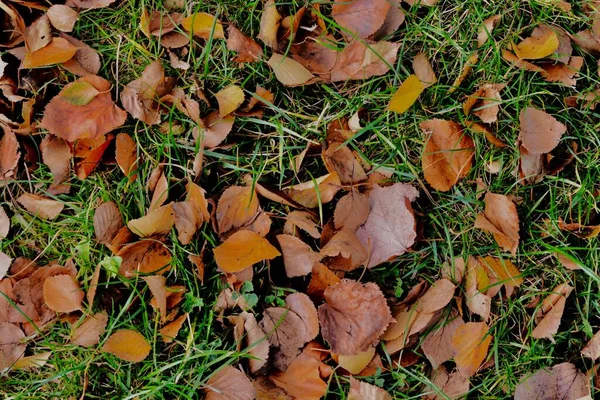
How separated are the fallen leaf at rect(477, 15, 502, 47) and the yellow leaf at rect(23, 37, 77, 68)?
134 centimetres

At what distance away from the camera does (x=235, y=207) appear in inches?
77.4

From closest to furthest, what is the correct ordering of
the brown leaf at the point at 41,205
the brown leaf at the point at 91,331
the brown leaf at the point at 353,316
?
the brown leaf at the point at 353,316 → the brown leaf at the point at 91,331 → the brown leaf at the point at 41,205

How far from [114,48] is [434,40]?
108 cm

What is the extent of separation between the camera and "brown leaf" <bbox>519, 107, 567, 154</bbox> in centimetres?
195

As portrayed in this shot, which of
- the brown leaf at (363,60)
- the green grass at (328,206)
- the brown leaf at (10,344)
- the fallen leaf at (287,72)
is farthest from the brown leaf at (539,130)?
the brown leaf at (10,344)

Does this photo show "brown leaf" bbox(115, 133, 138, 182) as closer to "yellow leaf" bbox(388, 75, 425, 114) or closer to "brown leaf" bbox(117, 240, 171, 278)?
"brown leaf" bbox(117, 240, 171, 278)

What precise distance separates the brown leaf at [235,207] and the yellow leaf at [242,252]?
0.05 meters

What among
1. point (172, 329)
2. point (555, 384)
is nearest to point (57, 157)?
point (172, 329)

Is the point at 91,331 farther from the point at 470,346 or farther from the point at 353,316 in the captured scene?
the point at 470,346

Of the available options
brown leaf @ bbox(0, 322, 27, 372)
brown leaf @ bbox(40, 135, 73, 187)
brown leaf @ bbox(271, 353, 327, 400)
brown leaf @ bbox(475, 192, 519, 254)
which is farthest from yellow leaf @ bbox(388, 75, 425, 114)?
brown leaf @ bbox(0, 322, 27, 372)

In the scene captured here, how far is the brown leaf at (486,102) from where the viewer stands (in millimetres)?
2002

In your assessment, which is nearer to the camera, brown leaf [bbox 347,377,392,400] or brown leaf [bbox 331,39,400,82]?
brown leaf [bbox 347,377,392,400]

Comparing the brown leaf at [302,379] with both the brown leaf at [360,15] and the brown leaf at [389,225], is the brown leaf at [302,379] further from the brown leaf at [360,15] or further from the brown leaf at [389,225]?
the brown leaf at [360,15]

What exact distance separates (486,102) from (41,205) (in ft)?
4.91
